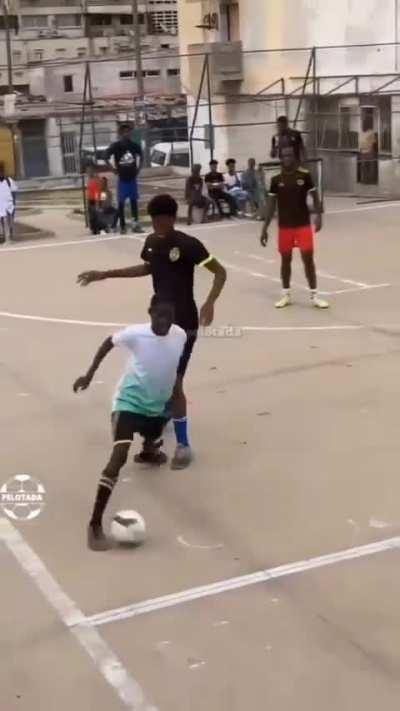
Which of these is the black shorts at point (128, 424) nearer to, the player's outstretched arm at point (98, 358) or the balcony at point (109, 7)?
the player's outstretched arm at point (98, 358)

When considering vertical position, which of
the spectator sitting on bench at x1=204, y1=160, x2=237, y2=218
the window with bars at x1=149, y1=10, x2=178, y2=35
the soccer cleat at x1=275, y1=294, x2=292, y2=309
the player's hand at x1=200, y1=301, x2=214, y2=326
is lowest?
the soccer cleat at x1=275, y1=294, x2=292, y2=309

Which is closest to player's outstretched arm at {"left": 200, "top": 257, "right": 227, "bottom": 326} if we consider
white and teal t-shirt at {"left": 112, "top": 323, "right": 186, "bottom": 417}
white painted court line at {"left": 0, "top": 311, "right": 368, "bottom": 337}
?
white and teal t-shirt at {"left": 112, "top": 323, "right": 186, "bottom": 417}

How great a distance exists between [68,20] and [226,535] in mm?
65491

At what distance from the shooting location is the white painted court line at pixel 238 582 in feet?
15.8

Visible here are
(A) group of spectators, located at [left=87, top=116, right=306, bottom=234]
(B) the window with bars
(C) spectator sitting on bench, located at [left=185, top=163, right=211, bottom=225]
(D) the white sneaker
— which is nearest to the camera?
(D) the white sneaker

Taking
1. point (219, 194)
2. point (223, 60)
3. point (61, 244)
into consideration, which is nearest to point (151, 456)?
point (61, 244)

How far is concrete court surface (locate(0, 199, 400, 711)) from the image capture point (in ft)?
14.0

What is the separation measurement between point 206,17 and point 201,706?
26726mm

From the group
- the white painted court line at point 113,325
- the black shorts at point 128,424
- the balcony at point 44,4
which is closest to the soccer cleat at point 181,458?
the black shorts at point 128,424

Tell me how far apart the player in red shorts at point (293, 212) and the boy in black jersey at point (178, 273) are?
4179 mm

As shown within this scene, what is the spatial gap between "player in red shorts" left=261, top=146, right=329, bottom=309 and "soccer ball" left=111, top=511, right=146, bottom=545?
18.9 feet

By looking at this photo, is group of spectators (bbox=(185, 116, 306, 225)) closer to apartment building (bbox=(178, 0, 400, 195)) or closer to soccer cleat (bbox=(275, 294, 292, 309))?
apartment building (bbox=(178, 0, 400, 195))

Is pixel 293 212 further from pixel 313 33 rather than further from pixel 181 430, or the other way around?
pixel 313 33

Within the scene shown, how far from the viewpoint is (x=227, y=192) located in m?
18.8
